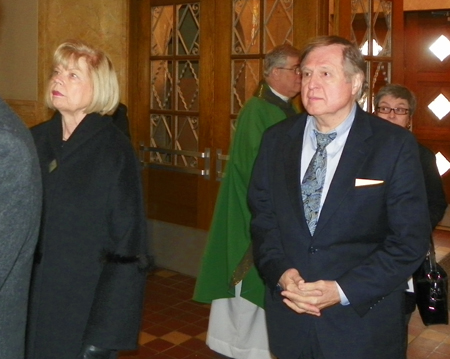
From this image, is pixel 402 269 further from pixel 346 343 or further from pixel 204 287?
pixel 204 287

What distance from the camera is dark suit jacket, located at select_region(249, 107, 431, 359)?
2252 millimetres

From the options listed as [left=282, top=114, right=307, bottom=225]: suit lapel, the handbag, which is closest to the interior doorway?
the handbag

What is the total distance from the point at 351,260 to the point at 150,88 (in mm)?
3815

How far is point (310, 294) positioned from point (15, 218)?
1314 mm

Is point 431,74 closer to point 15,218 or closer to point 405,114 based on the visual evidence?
point 405,114

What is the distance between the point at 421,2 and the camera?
25.8 feet

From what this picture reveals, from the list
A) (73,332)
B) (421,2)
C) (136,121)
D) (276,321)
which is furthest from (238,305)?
(421,2)

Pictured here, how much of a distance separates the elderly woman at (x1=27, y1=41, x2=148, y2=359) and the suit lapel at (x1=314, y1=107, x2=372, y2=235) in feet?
1.91

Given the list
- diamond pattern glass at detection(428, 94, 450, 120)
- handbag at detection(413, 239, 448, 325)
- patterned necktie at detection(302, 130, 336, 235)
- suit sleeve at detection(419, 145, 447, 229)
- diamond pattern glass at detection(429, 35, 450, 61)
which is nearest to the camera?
patterned necktie at detection(302, 130, 336, 235)

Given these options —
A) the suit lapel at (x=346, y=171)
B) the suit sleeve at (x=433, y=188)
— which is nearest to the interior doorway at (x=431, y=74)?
the suit sleeve at (x=433, y=188)

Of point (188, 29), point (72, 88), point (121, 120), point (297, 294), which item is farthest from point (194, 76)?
point (297, 294)

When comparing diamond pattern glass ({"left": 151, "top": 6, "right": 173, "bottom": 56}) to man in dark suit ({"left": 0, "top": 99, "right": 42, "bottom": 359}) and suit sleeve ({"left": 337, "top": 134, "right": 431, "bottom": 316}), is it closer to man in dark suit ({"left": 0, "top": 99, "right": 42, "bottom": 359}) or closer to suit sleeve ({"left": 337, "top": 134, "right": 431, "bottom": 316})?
suit sleeve ({"left": 337, "top": 134, "right": 431, "bottom": 316})

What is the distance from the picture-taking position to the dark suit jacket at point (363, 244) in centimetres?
225

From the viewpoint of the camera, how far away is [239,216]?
3.93 metres
